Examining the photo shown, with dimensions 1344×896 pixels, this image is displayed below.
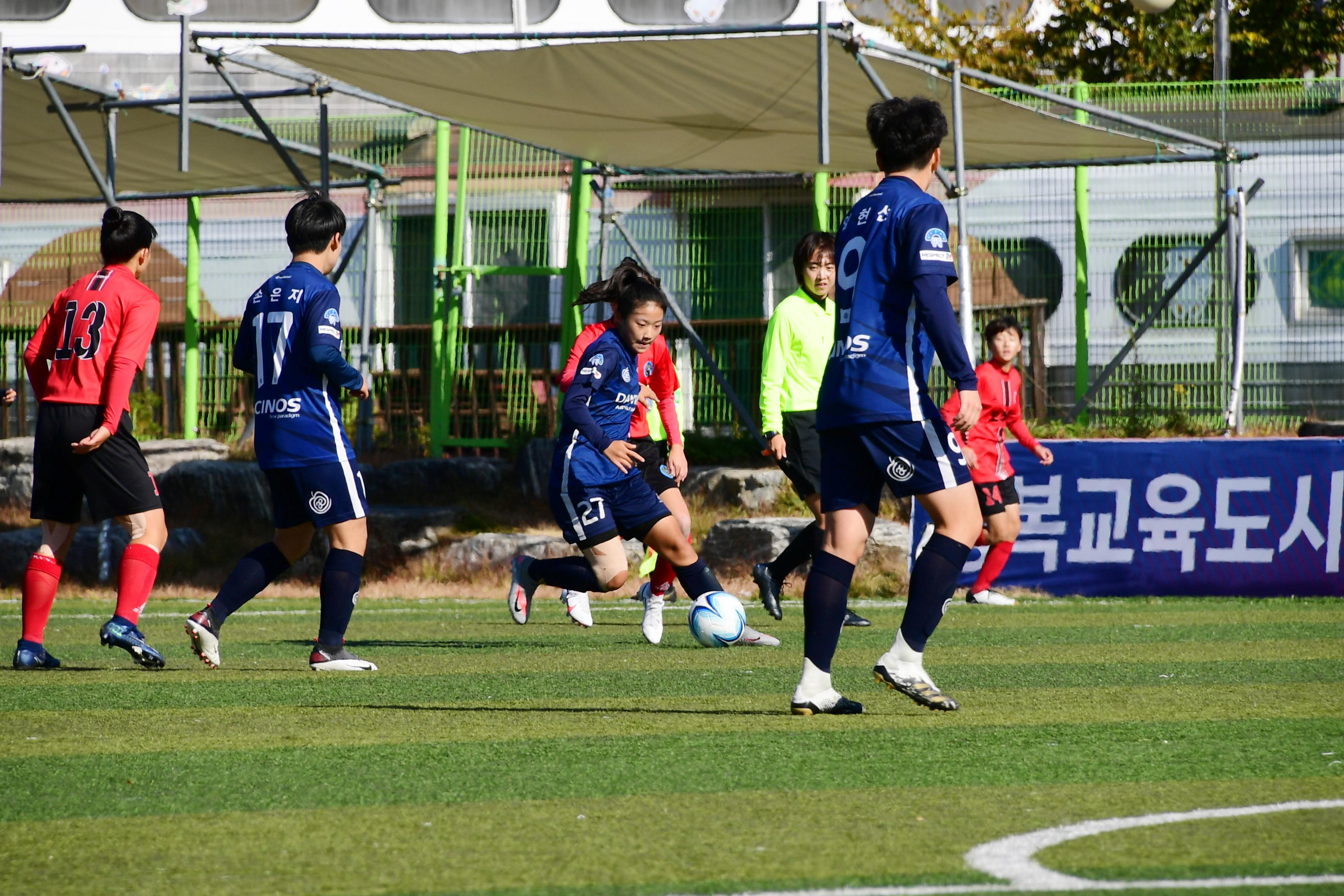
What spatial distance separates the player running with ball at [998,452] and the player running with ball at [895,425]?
220 inches

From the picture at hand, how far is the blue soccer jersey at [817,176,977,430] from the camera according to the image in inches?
206

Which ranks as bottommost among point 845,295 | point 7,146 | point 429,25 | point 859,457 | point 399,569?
point 399,569

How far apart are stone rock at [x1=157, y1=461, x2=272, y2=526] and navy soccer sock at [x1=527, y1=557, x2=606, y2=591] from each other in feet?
26.8

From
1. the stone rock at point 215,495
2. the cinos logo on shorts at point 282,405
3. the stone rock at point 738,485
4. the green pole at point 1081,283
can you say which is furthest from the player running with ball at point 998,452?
the stone rock at point 215,495

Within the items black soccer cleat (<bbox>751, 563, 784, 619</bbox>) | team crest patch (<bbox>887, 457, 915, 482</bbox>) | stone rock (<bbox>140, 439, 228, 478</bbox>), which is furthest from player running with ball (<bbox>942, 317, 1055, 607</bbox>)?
stone rock (<bbox>140, 439, 228, 478</bbox>)

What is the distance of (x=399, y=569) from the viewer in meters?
14.4

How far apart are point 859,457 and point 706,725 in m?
1.01

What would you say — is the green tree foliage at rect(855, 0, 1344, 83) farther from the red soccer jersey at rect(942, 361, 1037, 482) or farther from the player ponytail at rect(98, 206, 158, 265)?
the player ponytail at rect(98, 206, 158, 265)

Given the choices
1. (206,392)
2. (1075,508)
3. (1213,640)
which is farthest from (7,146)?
(1213,640)

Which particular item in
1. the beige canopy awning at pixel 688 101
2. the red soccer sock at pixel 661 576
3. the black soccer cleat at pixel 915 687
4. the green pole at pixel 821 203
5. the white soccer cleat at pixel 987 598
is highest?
the beige canopy awning at pixel 688 101

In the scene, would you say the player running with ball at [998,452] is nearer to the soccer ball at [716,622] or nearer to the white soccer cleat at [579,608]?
the white soccer cleat at [579,608]

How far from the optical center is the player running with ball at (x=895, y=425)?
5246 millimetres

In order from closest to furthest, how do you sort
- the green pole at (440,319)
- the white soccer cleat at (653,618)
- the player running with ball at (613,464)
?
the player running with ball at (613,464) < the white soccer cleat at (653,618) < the green pole at (440,319)

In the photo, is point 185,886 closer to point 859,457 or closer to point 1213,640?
point 859,457
